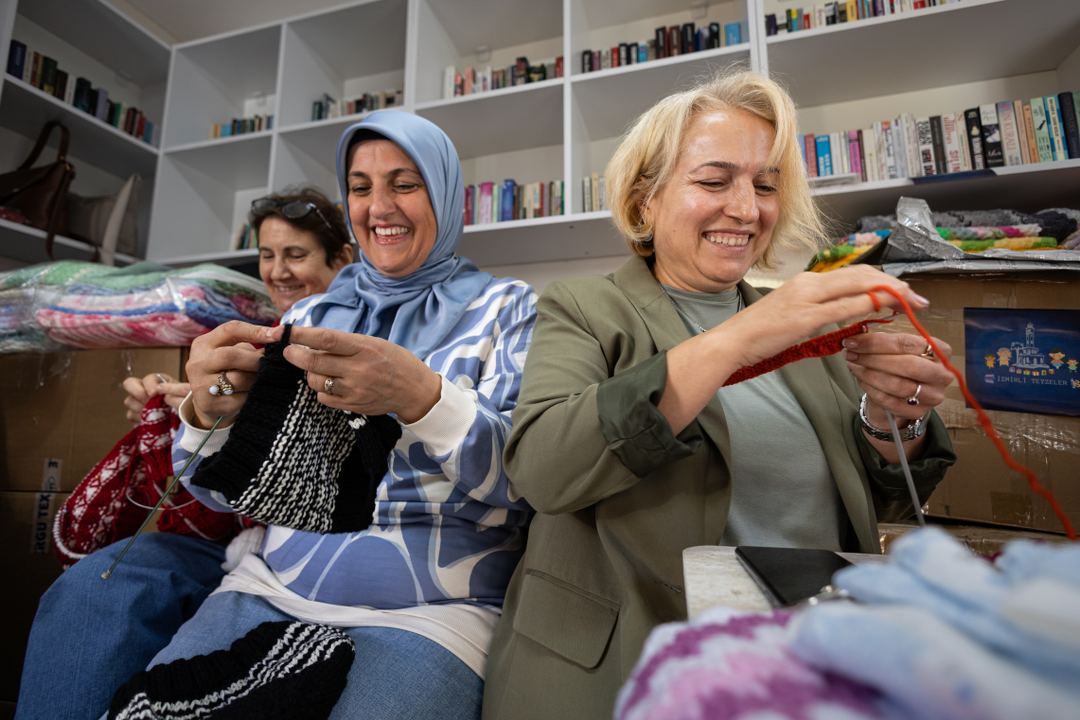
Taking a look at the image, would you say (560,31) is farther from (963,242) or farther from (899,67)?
(963,242)

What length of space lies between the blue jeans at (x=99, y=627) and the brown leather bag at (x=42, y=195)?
182cm

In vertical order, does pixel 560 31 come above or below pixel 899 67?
above

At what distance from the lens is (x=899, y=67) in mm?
1793

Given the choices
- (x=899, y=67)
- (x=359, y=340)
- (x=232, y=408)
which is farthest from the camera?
(x=899, y=67)

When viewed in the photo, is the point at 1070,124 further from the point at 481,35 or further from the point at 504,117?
the point at 481,35

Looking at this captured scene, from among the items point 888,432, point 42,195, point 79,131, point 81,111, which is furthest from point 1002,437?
point 79,131

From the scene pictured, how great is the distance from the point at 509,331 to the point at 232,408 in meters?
0.50

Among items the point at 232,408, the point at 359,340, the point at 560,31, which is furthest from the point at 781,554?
the point at 560,31

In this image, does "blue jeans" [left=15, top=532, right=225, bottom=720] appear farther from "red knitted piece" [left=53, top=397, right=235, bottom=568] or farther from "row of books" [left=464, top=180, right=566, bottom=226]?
"row of books" [left=464, top=180, right=566, bottom=226]

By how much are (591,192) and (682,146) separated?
1078 millimetres

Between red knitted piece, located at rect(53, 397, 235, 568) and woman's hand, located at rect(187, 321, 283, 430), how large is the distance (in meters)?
0.44

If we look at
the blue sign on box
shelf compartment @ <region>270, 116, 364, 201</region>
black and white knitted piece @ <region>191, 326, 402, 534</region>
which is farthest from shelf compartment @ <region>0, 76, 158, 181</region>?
the blue sign on box

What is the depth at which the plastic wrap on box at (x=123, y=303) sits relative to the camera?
146 cm

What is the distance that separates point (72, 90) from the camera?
2.43 metres
